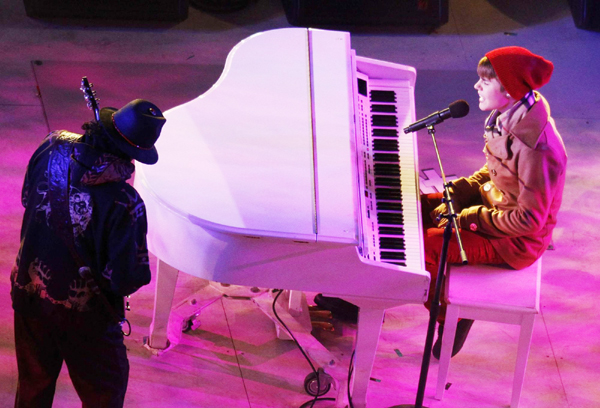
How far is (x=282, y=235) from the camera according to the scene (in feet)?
8.49

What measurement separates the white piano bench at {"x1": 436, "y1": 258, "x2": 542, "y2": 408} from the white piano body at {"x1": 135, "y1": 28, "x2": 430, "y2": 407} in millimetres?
309

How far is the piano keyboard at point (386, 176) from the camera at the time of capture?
117 inches

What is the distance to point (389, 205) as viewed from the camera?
3.13 metres

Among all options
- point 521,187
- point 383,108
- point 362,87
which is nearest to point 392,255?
point 521,187

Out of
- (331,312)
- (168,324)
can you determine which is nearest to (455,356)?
(331,312)

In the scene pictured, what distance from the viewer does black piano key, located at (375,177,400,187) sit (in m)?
3.21

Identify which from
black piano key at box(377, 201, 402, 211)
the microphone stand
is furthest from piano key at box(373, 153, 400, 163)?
the microphone stand

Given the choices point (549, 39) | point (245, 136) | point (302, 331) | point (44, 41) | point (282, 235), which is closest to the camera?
point (282, 235)

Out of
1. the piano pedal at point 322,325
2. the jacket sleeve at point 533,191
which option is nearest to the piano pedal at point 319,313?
the piano pedal at point 322,325

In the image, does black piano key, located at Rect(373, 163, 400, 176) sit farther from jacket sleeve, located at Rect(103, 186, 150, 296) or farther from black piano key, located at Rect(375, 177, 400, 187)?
jacket sleeve, located at Rect(103, 186, 150, 296)

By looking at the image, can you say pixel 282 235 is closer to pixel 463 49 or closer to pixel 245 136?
pixel 245 136

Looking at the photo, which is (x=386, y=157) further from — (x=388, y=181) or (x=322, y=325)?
(x=322, y=325)

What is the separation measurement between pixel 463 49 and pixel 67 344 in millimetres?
4590

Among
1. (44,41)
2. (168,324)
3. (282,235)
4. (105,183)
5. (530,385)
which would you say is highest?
(105,183)
